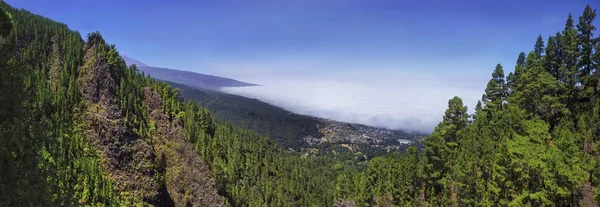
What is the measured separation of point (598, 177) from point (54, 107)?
9011cm

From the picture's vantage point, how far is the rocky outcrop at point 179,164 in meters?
83.9

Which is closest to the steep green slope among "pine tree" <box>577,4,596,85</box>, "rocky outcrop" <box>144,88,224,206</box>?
"pine tree" <box>577,4,596,85</box>

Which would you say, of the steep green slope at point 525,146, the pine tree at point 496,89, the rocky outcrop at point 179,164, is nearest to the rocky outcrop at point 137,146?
the rocky outcrop at point 179,164

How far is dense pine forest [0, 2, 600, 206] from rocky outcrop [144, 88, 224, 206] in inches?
9.9

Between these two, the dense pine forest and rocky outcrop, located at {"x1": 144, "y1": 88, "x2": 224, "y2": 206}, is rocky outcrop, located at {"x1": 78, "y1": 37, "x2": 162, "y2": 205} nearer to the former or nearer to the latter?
the dense pine forest

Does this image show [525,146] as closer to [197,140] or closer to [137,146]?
[137,146]

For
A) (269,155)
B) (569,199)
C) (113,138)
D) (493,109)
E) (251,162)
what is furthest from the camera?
(269,155)

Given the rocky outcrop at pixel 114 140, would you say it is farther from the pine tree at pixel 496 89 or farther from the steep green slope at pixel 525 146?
the pine tree at pixel 496 89

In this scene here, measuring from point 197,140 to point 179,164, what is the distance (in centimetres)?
1091

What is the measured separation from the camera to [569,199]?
123 feet

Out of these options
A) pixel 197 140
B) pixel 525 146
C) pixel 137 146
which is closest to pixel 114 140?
pixel 137 146

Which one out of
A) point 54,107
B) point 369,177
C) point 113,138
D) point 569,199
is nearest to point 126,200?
point 113,138

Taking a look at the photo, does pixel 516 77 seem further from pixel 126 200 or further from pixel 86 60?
pixel 86 60

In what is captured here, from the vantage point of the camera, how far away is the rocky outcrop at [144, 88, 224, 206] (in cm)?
→ 8394
